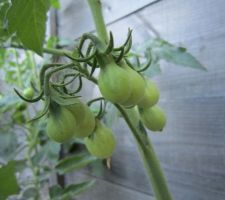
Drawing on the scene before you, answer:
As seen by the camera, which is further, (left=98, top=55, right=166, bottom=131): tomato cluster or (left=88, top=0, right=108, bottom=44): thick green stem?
(left=88, top=0, right=108, bottom=44): thick green stem

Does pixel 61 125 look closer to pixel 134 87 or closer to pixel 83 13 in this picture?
Answer: pixel 134 87

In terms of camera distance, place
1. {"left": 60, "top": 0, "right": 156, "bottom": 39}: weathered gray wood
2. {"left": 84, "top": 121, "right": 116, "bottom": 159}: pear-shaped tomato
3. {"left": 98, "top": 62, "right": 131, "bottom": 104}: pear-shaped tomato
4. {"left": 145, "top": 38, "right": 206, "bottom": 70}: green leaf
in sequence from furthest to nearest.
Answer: {"left": 60, "top": 0, "right": 156, "bottom": 39}: weathered gray wood → {"left": 145, "top": 38, "right": 206, "bottom": 70}: green leaf → {"left": 84, "top": 121, "right": 116, "bottom": 159}: pear-shaped tomato → {"left": 98, "top": 62, "right": 131, "bottom": 104}: pear-shaped tomato

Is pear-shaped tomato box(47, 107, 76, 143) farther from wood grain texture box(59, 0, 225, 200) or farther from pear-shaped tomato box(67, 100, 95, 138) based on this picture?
wood grain texture box(59, 0, 225, 200)

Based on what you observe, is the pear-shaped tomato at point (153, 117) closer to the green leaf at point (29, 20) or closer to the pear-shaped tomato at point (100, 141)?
the pear-shaped tomato at point (100, 141)

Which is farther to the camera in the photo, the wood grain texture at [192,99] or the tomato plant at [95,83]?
the wood grain texture at [192,99]

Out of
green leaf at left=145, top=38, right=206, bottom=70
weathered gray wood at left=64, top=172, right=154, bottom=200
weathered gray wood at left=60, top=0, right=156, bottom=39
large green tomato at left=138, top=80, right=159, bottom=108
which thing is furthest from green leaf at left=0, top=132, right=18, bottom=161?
large green tomato at left=138, top=80, right=159, bottom=108

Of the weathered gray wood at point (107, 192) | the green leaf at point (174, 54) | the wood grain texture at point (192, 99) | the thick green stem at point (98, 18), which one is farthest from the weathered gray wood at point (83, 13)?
the weathered gray wood at point (107, 192)

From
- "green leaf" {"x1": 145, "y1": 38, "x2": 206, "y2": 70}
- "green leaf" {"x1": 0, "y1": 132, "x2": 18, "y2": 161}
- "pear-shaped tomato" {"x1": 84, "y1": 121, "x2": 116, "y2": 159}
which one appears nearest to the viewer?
"pear-shaped tomato" {"x1": 84, "y1": 121, "x2": 116, "y2": 159}

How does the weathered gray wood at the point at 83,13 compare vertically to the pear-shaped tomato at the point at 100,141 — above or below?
above
